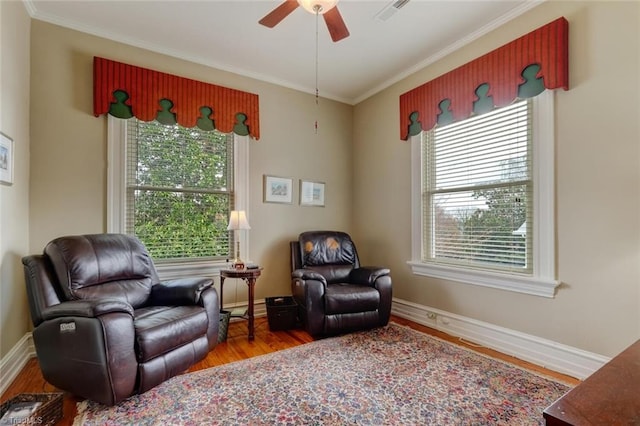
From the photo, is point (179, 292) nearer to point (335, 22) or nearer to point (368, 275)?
point (368, 275)

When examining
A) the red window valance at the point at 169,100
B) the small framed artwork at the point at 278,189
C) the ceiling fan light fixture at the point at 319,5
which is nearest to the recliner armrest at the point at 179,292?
the small framed artwork at the point at 278,189

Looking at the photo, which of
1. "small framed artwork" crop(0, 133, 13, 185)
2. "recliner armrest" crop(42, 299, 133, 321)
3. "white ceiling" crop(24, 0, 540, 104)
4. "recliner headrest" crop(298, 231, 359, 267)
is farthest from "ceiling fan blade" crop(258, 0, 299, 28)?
"recliner headrest" crop(298, 231, 359, 267)

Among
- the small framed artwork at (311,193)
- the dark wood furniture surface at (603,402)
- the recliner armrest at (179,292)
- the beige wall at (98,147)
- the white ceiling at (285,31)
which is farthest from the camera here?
the small framed artwork at (311,193)

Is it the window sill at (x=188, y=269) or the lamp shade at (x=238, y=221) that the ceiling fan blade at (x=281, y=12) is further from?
the window sill at (x=188, y=269)

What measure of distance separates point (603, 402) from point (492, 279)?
207cm

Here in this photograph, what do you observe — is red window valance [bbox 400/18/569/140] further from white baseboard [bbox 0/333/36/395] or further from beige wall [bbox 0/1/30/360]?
white baseboard [bbox 0/333/36/395]

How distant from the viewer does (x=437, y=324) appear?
3.27m

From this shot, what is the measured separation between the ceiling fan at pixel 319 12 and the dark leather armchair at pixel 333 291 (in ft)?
6.74

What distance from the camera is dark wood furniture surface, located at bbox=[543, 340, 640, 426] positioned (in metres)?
0.80

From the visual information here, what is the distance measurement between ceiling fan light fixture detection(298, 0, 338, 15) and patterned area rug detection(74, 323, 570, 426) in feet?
8.07

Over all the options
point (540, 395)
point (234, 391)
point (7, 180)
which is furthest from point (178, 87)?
point (540, 395)

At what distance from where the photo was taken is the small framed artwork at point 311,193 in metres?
4.09

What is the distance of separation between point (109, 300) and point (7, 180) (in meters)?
1.25

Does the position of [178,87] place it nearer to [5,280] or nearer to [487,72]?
[5,280]
